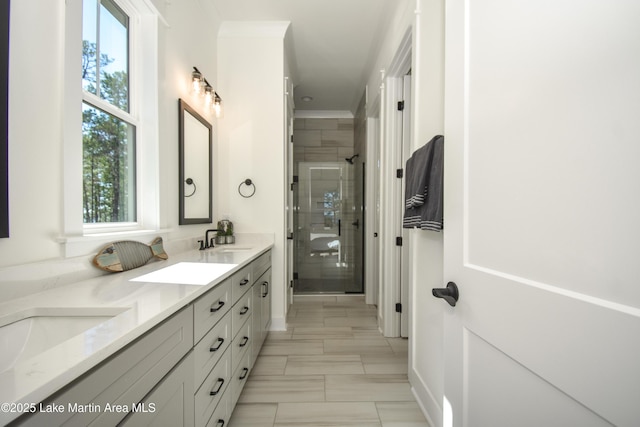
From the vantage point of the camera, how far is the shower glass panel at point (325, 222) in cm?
440

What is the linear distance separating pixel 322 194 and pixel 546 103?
3941 mm

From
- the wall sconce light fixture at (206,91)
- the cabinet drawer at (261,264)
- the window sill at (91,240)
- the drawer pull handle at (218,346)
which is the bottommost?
the drawer pull handle at (218,346)

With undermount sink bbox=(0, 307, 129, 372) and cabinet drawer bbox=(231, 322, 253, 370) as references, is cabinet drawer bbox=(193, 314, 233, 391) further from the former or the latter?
undermount sink bbox=(0, 307, 129, 372)

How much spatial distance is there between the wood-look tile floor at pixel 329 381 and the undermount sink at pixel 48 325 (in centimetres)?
108

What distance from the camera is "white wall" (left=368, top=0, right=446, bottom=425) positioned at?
52.9 inches

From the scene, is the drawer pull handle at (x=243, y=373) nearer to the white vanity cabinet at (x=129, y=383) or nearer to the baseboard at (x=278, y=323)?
the white vanity cabinet at (x=129, y=383)

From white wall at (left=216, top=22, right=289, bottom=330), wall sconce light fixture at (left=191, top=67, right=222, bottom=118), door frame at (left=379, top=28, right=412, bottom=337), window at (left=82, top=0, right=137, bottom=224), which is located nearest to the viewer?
window at (left=82, top=0, right=137, bottom=224)

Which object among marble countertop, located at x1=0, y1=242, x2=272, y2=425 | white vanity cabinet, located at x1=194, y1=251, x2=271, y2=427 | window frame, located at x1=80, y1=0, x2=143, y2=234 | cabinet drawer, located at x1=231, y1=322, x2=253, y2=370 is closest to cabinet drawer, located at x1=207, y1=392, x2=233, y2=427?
white vanity cabinet, located at x1=194, y1=251, x2=271, y2=427

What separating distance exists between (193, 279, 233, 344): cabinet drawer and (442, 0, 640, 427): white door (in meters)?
0.89

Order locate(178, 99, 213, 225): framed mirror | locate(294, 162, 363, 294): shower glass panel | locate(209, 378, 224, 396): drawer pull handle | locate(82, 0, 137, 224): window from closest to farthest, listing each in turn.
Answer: locate(209, 378, 224, 396): drawer pull handle < locate(82, 0, 137, 224): window < locate(178, 99, 213, 225): framed mirror < locate(294, 162, 363, 294): shower glass panel

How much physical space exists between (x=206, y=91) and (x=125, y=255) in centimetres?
151

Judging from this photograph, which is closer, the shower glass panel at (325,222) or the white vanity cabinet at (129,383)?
the white vanity cabinet at (129,383)

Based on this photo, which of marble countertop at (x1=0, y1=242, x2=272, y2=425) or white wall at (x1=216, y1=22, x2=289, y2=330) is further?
white wall at (x1=216, y1=22, x2=289, y2=330)

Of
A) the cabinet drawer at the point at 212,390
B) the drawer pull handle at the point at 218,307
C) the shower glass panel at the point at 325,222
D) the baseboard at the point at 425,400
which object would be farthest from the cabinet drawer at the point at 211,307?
the shower glass panel at the point at 325,222
